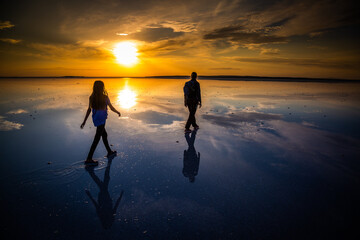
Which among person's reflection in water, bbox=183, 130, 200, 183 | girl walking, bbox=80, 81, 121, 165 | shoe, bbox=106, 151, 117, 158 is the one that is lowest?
shoe, bbox=106, 151, 117, 158

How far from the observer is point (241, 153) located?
6.61m

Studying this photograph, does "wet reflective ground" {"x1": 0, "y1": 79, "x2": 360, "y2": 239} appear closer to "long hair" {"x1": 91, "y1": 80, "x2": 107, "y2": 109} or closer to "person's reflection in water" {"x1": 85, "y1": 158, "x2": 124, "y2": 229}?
"person's reflection in water" {"x1": 85, "y1": 158, "x2": 124, "y2": 229}

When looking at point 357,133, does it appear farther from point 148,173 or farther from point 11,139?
point 11,139

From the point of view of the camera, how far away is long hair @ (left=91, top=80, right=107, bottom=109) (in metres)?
5.50

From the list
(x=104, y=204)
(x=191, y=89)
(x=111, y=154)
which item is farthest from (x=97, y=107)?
(x=191, y=89)

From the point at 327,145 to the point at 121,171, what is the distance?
25.3ft

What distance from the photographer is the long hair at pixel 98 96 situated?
18.0 ft

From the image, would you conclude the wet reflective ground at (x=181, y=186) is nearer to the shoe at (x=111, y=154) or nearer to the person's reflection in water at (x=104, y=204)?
the person's reflection in water at (x=104, y=204)

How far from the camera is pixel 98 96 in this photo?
5.58 m

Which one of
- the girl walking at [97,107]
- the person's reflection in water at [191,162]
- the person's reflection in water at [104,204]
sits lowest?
the person's reflection in water at [104,204]

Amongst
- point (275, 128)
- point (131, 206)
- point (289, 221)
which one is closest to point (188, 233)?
point (131, 206)

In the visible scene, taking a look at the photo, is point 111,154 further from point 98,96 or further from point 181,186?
point 181,186

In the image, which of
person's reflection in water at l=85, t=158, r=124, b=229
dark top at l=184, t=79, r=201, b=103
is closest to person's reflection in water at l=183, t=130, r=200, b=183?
person's reflection in water at l=85, t=158, r=124, b=229

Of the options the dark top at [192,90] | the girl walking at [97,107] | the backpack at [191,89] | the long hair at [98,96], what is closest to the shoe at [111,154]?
the girl walking at [97,107]
